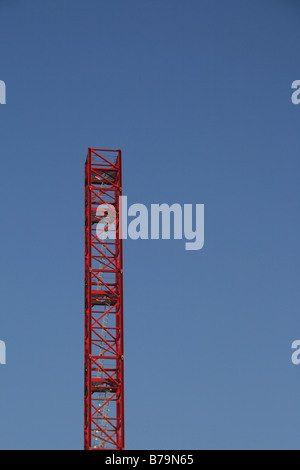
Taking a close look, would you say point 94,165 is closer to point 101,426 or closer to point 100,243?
point 100,243

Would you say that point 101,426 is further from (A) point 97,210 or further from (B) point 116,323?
(A) point 97,210
